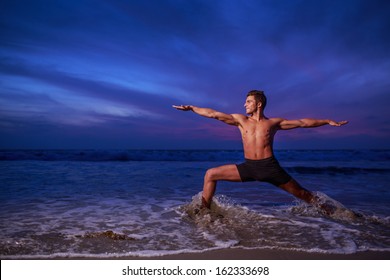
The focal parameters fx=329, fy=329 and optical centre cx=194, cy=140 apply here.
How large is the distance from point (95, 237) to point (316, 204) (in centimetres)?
375

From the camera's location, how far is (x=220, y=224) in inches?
205

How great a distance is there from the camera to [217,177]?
5.73 metres

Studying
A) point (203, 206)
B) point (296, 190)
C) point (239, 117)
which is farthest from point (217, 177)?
point (296, 190)

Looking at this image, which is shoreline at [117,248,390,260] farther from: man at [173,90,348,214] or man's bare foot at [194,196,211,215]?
man's bare foot at [194,196,211,215]

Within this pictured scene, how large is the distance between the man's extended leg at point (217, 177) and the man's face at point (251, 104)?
1.01 meters

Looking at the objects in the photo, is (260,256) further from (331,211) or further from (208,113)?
(331,211)

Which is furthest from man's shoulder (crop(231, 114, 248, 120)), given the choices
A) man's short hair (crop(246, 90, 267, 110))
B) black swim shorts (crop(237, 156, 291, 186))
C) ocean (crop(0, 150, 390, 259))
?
ocean (crop(0, 150, 390, 259))

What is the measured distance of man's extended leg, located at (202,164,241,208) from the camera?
5641mm

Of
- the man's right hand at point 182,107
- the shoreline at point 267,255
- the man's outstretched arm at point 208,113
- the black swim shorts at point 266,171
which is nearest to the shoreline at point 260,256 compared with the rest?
the shoreline at point 267,255

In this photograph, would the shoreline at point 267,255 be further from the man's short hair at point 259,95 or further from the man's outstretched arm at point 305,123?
the man's short hair at point 259,95

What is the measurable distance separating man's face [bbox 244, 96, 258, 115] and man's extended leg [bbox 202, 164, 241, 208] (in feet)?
3.30

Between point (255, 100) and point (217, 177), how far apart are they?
147cm

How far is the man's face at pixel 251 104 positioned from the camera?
17.9ft
